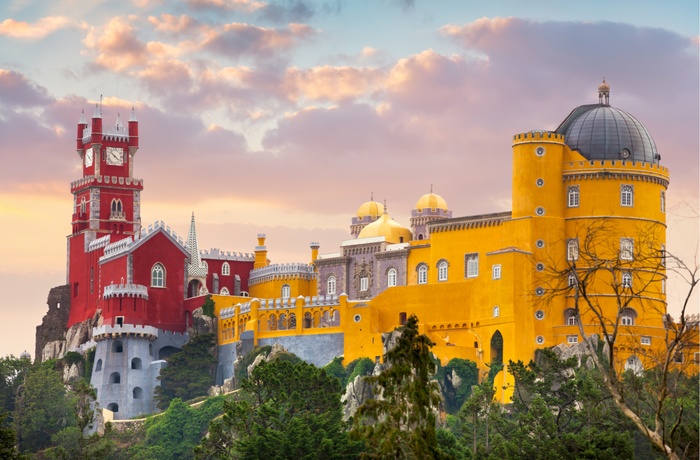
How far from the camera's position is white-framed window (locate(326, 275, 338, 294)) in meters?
115

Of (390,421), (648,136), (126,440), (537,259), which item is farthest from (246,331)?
(390,421)

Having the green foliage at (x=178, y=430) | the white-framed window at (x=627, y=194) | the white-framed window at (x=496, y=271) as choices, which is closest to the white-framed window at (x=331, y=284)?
the green foliage at (x=178, y=430)

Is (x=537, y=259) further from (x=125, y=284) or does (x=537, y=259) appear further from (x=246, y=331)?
(x=125, y=284)

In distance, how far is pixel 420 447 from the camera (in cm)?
4600

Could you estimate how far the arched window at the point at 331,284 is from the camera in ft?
377

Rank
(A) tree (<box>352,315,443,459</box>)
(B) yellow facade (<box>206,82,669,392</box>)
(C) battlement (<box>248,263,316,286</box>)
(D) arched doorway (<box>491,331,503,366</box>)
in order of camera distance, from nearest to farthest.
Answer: (A) tree (<box>352,315,443,459</box>), (B) yellow facade (<box>206,82,669,392</box>), (D) arched doorway (<box>491,331,503,366</box>), (C) battlement (<box>248,263,316,286</box>)

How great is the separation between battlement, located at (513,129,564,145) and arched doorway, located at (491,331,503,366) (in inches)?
476

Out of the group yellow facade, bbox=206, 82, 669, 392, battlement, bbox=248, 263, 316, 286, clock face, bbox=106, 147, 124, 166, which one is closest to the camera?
yellow facade, bbox=206, 82, 669, 392

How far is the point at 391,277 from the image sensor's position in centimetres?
10994

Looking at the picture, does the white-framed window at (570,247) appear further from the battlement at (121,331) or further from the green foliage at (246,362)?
the battlement at (121,331)

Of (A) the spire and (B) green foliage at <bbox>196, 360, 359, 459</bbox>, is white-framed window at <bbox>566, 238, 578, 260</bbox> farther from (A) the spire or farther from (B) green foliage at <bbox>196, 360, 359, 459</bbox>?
(A) the spire

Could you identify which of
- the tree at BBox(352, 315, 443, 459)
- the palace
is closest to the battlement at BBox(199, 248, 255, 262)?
the palace

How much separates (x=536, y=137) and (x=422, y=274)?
13579 millimetres

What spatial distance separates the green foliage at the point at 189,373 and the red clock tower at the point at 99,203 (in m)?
11.1
